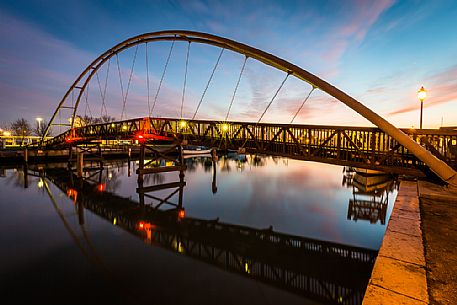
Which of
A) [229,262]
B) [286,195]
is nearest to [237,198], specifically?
[286,195]

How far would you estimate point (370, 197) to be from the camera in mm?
16891

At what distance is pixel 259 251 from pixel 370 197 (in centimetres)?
1278

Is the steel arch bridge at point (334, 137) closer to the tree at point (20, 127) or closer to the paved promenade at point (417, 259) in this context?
the paved promenade at point (417, 259)

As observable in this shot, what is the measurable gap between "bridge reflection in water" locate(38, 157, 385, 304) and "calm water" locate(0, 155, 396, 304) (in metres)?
0.04

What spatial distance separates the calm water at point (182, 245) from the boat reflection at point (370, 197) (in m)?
0.12

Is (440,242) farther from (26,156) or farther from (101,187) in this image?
(26,156)

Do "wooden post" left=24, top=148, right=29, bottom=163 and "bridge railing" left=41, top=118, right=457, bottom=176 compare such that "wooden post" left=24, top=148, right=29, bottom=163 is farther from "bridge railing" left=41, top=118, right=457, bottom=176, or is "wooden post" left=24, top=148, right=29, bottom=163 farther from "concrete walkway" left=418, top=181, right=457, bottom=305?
"concrete walkway" left=418, top=181, right=457, bottom=305

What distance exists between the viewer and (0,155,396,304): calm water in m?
6.35

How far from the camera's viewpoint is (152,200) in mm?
16641

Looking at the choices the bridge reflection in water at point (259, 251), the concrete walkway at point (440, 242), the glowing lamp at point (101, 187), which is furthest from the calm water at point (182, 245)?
the concrete walkway at point (440, 242)

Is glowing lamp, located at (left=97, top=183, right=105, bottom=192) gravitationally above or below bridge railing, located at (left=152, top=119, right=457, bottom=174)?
below

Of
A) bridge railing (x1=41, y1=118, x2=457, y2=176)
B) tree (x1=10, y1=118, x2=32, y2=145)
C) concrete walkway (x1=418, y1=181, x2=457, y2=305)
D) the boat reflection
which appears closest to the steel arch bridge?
bridge railing (x1=41, y1=118, x2=457, y2=176)

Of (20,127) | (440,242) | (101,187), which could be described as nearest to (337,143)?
(440,242)

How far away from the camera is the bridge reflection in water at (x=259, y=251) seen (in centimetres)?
655
